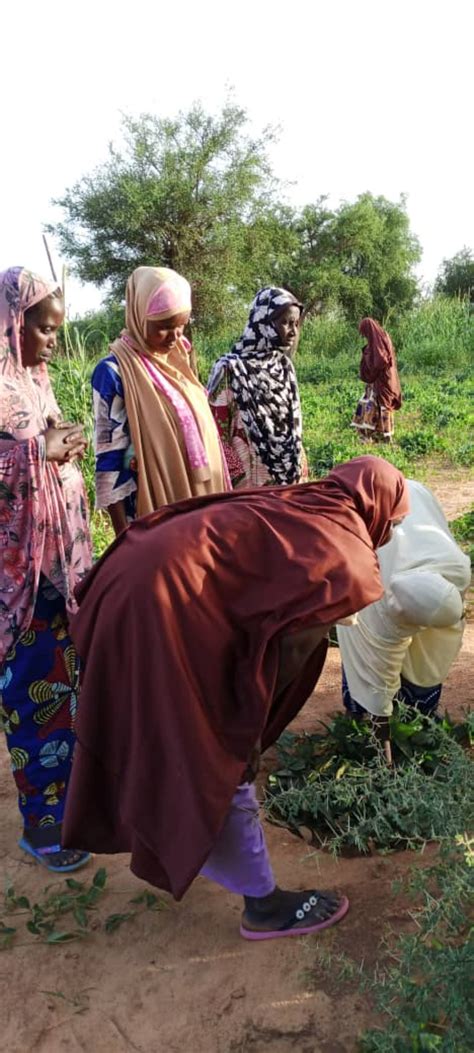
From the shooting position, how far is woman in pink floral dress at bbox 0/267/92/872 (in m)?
2.26

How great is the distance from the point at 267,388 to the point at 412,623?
1.54 meters

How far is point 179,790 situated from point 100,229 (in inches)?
833

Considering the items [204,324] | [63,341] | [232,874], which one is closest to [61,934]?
[232,874]

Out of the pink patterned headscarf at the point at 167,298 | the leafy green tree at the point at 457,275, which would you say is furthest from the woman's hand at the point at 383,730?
the leafy green tree at the point at 457,275

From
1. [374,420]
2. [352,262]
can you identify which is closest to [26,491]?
[374,420]

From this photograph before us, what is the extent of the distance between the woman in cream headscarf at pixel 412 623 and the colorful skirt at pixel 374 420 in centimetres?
709

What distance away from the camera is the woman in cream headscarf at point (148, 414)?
269cm

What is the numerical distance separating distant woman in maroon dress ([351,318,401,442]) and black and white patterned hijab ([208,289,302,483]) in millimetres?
6404

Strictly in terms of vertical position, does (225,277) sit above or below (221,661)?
above

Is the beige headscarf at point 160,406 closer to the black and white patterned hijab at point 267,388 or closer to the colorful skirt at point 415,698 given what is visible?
the black and white patterned hijab at point 267,388

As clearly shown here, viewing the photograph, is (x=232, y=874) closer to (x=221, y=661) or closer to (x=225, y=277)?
(x=221, y=661)

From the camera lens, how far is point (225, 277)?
67.5ft

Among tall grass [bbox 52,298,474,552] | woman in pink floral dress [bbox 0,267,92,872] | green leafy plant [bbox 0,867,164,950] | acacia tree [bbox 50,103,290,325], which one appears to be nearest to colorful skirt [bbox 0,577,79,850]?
woman in pink floral dress [bbox 0,267,92,872]

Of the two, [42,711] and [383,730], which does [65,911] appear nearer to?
[42,711]
